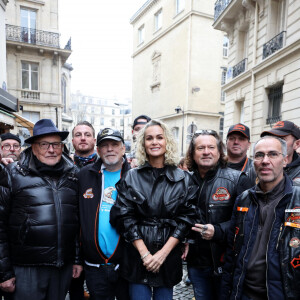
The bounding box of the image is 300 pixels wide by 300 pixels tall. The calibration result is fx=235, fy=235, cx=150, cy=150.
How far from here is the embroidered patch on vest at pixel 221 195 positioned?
2.49 m

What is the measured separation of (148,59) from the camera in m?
28.0

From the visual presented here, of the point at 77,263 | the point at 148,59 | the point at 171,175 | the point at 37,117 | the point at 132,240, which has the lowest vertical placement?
the point at 77,263

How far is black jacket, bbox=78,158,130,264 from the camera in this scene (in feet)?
8.13

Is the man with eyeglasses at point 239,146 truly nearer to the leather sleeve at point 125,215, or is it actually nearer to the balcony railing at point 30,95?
the leather sleeve at point 125,215

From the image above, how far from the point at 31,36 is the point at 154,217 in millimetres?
20638

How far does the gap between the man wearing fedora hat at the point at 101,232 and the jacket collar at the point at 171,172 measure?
1.46 feet

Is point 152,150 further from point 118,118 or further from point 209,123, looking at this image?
point 118,118

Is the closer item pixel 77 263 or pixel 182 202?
pixel 182 202

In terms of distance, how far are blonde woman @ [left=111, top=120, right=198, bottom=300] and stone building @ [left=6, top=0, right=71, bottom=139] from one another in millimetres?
17603

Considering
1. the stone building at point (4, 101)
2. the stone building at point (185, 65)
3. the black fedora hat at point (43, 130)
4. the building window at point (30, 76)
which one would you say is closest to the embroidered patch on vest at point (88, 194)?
the black fedora hat at point (43, 130)

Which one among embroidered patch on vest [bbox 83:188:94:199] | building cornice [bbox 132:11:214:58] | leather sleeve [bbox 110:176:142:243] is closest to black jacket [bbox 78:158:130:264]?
embroidered patch on vest [bbox 83:188:94:199]

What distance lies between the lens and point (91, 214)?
2.54 meters

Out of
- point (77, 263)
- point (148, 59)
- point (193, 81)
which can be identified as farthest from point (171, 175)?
point (148, 59)

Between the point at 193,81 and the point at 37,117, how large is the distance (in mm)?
13857
